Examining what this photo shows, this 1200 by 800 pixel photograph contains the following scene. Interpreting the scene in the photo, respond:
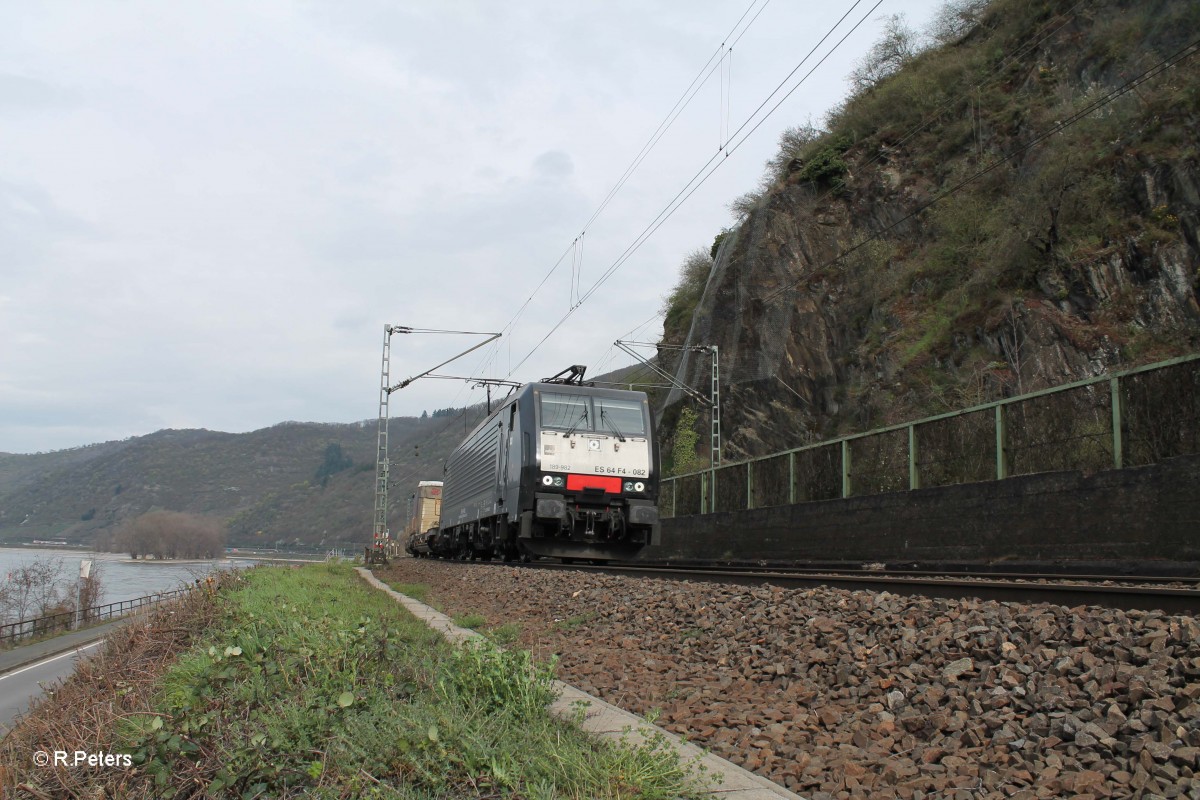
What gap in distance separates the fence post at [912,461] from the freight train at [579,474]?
187 inches

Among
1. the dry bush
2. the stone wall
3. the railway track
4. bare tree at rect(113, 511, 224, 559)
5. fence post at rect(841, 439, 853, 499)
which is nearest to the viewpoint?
the dry bush

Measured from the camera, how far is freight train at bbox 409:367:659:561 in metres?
17.0

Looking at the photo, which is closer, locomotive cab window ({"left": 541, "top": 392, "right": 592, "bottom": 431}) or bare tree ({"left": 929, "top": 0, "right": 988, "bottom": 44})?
locomotive cab window ({"left": 541, "top": 392, "right": 592, "bottom": 431})

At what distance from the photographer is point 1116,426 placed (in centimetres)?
1086

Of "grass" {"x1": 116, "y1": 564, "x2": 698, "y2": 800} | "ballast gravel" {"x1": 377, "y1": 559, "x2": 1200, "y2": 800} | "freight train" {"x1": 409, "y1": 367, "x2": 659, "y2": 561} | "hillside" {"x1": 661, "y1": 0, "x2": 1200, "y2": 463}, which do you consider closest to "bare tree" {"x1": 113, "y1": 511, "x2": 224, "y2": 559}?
"hillside" {"x1": 661, "y1": 0, "x2": 1200, "y2": 463}

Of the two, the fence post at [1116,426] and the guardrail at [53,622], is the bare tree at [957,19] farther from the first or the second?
the guardrail at [53,622]

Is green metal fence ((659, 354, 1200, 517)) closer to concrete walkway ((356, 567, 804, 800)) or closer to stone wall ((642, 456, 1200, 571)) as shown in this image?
stone wall ((642, 456, 1200, 571))

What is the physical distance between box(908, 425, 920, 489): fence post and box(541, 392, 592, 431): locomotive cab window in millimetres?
5852

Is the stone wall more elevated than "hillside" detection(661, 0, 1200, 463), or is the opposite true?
"hillside" detection(661, 0, 1200, 463)

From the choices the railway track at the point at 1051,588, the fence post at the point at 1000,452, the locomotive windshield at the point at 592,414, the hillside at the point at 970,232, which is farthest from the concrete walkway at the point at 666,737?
the hillside at the point at 970,232

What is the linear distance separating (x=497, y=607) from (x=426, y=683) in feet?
22.8

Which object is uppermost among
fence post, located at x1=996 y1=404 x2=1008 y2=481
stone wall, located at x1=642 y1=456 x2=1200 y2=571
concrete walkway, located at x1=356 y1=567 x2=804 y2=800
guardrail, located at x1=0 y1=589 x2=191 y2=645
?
fence post, located at x1=996 y1=404 x2=1008 y2=481

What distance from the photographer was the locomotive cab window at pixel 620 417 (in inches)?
704

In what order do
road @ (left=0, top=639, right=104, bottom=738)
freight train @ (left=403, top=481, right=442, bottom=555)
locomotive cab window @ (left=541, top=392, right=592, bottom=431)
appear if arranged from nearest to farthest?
locomotive cab window @ (left=541, top=392, right=592, bottom=431) → road @ (left=0, top=639, right=104, bottom=738) → freight train @ (left=403, top=481, right=442, bottom=555)
